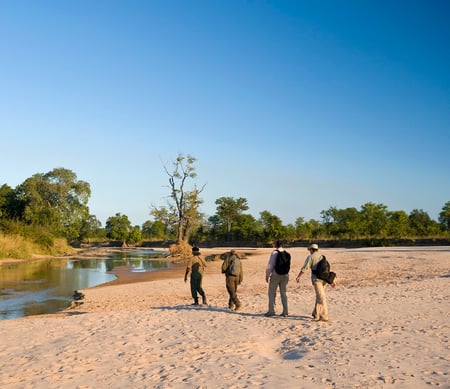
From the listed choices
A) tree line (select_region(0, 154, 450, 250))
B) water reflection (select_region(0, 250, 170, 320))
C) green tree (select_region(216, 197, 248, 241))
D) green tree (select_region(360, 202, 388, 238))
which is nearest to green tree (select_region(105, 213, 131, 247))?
tree line (select_region(0, 154, 450, 250))

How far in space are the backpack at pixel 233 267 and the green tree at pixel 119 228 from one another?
8211 cm

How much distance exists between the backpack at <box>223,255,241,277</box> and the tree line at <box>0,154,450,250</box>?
37.0 metres

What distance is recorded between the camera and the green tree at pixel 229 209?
279 feet

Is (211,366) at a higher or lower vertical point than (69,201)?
lower

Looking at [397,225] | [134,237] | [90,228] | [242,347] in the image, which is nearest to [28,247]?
[242,347]

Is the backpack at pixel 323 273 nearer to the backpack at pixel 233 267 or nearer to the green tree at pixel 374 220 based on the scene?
the backpack at pixel 233 267

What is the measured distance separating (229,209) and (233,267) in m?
73.5

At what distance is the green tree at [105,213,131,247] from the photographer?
3686 inches

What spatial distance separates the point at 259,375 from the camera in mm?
6352

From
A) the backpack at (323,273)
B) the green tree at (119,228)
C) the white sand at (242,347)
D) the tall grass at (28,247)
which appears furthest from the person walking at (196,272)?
the green tree at (119,228)

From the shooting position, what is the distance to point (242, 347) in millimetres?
8102

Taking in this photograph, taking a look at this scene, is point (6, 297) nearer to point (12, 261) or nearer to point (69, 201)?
point (12, 261)

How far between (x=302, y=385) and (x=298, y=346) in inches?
90.5

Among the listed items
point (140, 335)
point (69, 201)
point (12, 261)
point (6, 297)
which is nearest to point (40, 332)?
point (140, 335)
